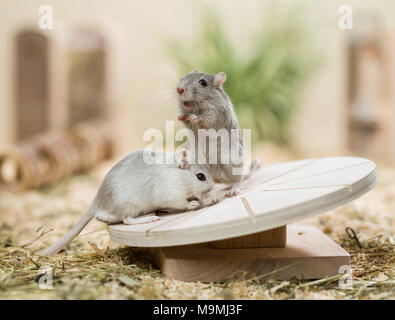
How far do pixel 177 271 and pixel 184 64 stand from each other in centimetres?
419

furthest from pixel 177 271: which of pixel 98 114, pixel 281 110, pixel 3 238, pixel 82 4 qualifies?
pixel 82 4

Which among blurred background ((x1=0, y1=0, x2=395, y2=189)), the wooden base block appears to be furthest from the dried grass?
blurred background ((x1=0, y1=0, x2=395, y2=189))

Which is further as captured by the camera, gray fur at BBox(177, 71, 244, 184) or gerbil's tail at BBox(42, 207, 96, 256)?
gray fur at BBox(177, 71, 244, 184)

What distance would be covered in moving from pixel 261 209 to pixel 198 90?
837 mm

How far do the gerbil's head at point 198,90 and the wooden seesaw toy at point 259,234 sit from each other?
1.71 feet

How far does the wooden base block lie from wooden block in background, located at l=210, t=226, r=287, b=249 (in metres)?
0.03

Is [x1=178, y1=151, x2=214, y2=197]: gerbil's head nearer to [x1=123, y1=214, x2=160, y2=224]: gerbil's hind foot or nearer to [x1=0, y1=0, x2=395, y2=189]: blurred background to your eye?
[x1=123, y1=214, x2=160, y2=224]: gerbil's hind foot

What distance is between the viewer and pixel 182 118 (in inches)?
102

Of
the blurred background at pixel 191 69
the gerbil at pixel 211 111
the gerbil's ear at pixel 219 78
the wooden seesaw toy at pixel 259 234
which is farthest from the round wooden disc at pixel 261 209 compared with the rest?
the blurred background at pixel 191 69

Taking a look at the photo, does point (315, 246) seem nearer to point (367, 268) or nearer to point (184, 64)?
point (367, 268)

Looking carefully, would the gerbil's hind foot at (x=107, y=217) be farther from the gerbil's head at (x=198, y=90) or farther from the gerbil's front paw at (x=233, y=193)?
the gerbil's head at (x=198, y=90)

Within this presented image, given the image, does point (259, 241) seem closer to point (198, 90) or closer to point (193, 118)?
point (193, 118)

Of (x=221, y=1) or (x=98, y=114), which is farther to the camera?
(x=221, y=1)

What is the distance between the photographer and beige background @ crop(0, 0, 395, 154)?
761 centimetres
